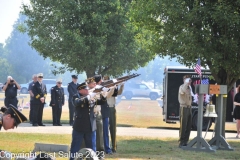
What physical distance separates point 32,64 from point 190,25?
81.1 meters

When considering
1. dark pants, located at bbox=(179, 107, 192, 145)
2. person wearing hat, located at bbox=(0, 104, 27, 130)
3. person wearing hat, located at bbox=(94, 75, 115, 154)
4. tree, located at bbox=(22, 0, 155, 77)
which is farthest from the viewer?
tree, located at bbox=(22, 0, 155, 77)

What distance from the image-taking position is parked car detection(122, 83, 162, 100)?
75.9m

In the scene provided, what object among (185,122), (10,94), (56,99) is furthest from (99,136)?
(56,99)

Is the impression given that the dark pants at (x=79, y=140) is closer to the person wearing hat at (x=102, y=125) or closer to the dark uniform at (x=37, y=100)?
the person wearing hat at (x=102, y=125)

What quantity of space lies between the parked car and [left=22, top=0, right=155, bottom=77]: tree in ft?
135

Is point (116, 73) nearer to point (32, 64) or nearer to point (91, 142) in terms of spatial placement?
point (91, 142)

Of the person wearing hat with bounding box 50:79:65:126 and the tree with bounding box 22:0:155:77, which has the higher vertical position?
the tree with bounding box 22:0:155:77

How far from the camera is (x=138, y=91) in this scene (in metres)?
77.6

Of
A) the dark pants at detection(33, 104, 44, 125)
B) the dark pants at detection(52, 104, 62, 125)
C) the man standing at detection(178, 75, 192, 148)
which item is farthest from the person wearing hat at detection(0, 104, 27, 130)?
the dark pants at detection(52, 104, 62, 125)

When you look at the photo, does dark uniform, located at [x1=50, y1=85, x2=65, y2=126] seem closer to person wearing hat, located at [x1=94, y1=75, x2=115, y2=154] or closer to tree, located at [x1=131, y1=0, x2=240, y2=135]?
tree, located at [x1=131, y1=0, x2=240, y2=135]

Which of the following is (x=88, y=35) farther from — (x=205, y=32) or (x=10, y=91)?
(x=205, y=32)

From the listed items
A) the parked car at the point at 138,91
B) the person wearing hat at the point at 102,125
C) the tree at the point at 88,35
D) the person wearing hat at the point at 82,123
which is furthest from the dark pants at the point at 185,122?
the parked car at the point at 138,91

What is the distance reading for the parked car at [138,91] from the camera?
249 ft

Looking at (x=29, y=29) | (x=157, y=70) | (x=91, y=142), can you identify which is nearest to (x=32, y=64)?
(x=157, y=70)
